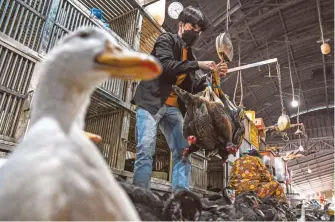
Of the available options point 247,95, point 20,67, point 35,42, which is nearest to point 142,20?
point 35,42

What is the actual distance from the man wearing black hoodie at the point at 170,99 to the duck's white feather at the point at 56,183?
116cm

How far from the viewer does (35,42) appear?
2527 millimetres

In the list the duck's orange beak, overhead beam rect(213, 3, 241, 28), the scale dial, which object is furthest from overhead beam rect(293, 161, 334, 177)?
the duck's orange beak

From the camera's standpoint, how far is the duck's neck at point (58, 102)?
60 centimetres

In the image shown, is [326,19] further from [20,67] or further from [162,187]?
[20,67]

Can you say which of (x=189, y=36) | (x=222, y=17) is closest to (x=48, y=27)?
(x=189, y=36)

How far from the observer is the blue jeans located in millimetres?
1729

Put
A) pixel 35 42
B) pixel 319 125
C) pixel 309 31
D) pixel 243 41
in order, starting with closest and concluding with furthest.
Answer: pixel 35 42
pixel 243 41
pixel 309 31
pixel 319 125

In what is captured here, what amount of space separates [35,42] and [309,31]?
1078 centimetres

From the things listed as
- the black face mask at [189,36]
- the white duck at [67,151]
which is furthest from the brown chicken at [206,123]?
the white duck at [67,151]

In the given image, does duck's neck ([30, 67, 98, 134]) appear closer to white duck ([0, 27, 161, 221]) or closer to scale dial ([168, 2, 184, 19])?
white duck ([0, 27, 161, 221])

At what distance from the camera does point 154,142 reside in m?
1.85

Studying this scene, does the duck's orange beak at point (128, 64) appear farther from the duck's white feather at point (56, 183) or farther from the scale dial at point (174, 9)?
the scale dial at point (174, 9)

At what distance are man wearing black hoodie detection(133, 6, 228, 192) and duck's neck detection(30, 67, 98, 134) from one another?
1147 mm
